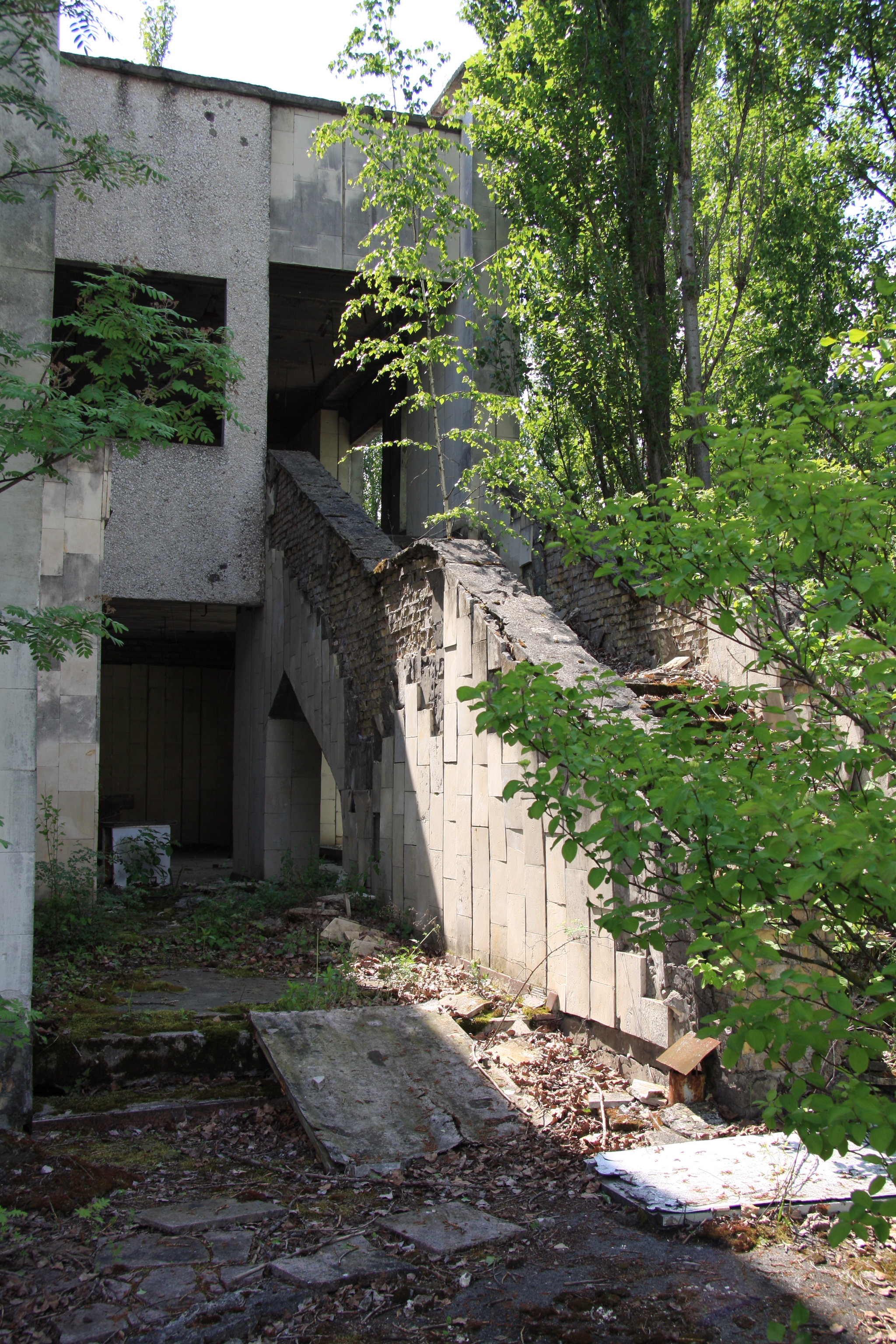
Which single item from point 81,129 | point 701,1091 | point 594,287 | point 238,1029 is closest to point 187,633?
point 81,129

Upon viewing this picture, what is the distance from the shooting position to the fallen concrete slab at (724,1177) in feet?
11.2

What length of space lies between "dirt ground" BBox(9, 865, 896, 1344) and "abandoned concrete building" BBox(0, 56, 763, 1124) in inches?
30.4

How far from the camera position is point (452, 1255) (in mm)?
3254

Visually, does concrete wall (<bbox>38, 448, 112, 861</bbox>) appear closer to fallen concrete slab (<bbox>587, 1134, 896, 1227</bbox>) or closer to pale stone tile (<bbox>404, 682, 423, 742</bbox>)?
pale stone tile (<bbox>404, 682, 423, 742</bbox>)

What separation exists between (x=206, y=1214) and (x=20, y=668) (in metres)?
2.37

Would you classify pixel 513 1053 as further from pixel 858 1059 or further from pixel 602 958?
pixel 858 1059

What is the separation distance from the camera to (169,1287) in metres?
3.04

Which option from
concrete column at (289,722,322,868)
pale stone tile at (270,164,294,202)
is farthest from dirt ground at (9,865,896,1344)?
pale stone tile at (270,164,294,202)

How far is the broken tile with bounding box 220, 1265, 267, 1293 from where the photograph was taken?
3.05 meters

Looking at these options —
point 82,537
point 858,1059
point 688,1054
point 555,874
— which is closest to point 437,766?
point 555,874

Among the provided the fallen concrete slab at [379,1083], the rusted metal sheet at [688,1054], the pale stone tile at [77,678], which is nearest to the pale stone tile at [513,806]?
the fallen concrete slab at [379,1083]

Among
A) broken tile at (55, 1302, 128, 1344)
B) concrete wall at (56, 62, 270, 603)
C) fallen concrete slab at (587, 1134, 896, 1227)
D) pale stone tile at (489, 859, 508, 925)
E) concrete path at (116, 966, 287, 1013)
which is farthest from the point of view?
concrete wall at (56, 62, 270, 603)

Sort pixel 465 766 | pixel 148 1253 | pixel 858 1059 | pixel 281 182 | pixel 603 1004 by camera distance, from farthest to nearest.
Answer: pixel 281 182 < pixel 465 766 < pixel 603 1004 < pixel 148 1253 < pixel 858 1059

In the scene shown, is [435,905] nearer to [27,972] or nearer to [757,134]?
[27,972]
